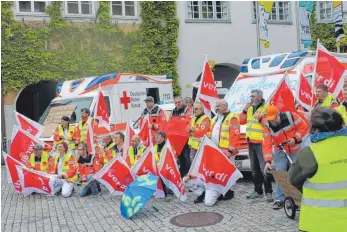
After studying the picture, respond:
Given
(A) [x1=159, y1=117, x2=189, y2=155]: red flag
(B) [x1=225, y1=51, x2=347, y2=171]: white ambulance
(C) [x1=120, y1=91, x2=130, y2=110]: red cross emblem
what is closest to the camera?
(A) [x1=159, y1=117, x2=189, y2=155]: red flag

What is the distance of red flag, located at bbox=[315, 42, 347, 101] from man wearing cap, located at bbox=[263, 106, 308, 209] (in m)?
0.93

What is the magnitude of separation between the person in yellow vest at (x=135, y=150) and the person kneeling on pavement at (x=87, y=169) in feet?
2.91

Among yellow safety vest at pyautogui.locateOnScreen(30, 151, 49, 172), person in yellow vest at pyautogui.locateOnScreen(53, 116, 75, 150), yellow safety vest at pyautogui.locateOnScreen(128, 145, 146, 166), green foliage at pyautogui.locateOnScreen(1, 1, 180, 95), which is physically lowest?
yellow safety vest at pyautogui.locateOnScreen(30, 151, 49, 172)

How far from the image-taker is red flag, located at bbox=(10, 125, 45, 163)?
9852 mm

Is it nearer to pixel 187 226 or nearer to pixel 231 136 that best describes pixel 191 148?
pixel 231 136

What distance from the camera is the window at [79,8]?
19375 mm

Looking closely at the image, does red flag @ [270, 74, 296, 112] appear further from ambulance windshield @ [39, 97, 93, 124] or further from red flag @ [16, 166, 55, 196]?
ambulance windshield @ [39, 97, 93, 124]

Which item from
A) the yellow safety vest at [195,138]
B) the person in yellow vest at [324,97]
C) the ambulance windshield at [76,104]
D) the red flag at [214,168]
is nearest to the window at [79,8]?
the ambulance windshield at [76,104]

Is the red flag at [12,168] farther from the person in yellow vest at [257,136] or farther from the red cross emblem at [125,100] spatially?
the person in yellow vest at [257,136]

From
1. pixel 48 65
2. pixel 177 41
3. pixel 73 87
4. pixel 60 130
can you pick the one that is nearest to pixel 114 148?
pixel 60 130

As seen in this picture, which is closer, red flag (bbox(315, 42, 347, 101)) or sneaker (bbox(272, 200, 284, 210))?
sneaker (bbox(272, 200, 284, 210))

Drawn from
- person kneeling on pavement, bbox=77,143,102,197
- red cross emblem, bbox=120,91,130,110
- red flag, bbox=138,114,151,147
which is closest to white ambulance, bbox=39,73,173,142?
red cross emblem, bbox=120,91,130,110

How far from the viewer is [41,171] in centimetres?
927

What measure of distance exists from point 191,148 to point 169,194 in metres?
0.93
